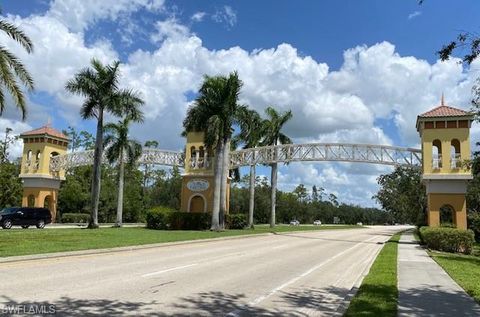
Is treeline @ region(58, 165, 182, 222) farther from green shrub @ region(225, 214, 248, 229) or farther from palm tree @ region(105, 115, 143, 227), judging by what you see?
green shrub @ region(225, 214, 248, 229)

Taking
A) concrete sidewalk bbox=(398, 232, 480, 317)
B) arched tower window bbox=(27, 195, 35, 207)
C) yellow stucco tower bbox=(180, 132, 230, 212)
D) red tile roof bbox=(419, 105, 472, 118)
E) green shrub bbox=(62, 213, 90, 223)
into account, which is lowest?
concrete sidewalk bbox=(398, 232, 480, 317)

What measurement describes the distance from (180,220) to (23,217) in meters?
12.0

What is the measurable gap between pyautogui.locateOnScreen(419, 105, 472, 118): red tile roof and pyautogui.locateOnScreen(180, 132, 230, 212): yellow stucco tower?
19.1 metres

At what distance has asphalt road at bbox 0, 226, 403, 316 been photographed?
8078mm

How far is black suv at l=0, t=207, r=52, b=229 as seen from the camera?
112ft

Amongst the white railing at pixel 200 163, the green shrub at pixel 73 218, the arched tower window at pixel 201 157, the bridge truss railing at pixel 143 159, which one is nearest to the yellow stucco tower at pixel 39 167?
the bridge truss railing at pixel 143 159

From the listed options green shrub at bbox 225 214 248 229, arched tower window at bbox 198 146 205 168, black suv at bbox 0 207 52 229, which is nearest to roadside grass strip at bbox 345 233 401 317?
black suv at bbox 0 207 52 229

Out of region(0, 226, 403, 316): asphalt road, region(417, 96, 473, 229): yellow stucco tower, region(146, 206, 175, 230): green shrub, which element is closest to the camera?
region(0, 226, 403, 316): asphalt road

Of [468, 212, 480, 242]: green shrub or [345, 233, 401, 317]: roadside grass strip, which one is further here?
[468, 212, 480, 242]: green shrub

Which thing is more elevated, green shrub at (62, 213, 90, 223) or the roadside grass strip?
green shrub at (62, 213, 90, 223)

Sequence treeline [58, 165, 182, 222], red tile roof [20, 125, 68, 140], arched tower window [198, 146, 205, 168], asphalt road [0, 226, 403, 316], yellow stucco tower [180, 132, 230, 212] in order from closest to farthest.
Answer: asphalt road [0, 226, 403, 316], yellow stucco tower [180, 132, 230, 212], arched tower window [198, 146, 205, 168], red tile roof [20, 125, 68, 140], treeline [58, 165, 182, 222]

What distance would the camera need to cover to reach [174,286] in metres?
10.2

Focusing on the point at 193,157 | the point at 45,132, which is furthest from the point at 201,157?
the point at 45,132

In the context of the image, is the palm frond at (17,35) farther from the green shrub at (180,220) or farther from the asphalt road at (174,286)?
the green shrub at (180,220)
